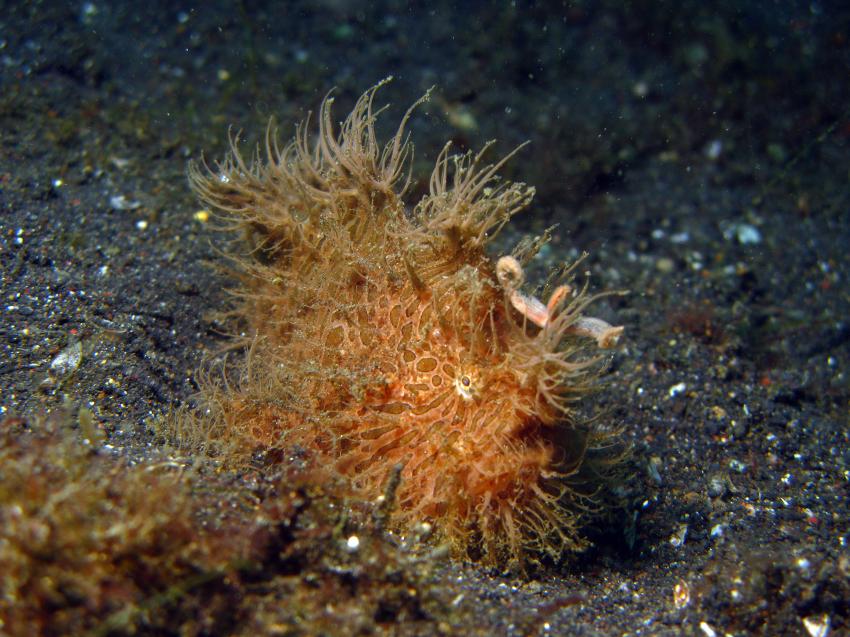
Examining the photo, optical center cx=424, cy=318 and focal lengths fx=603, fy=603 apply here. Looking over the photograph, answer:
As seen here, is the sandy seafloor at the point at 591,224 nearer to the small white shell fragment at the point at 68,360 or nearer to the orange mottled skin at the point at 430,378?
the small white shell fragment at the point at 68,360

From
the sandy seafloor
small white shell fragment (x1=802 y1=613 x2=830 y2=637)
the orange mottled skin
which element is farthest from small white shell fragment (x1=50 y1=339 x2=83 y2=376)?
small white shell fragment (x1=802 y1=613 x2=830 y2=637)

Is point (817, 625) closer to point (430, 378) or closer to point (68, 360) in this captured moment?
point (430, 378)

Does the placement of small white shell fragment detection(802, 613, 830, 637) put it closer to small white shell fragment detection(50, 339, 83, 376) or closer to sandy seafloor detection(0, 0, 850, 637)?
sandy seafloor detection(0, 0, 850, 637)

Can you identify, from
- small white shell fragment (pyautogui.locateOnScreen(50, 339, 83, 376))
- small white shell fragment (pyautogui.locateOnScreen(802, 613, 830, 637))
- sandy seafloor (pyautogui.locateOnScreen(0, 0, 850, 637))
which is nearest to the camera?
small white shell fragment (pyautogui.locateOnScreen(802, 613, 830, 637))

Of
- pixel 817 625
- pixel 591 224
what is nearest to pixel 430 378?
pixel 817 625

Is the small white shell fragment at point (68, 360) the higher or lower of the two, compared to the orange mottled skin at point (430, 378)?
lower

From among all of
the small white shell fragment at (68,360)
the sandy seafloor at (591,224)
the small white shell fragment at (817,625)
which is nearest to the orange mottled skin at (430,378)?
the sandy seafloor at (591,224)

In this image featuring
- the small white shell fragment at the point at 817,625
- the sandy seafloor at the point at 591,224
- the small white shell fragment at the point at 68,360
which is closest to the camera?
the small white shell fragment at the point at 817,625
